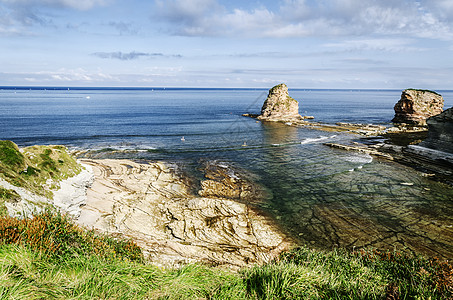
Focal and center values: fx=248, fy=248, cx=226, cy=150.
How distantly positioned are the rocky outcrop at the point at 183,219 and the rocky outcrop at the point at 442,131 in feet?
91.9

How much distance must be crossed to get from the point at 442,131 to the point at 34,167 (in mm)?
45623

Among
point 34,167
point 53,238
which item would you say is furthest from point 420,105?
point 53,238

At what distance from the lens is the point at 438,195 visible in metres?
24.2

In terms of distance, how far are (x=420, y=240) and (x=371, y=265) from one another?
9327mm

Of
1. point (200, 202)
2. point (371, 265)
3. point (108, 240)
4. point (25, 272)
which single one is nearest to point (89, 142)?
point (200, 202)

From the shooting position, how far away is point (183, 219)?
1803 cm

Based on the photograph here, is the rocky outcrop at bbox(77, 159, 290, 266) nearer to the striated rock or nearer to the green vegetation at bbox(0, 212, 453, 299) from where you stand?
the striated rock

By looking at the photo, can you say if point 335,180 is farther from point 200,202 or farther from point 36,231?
point 36,231

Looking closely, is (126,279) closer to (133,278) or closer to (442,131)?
(133,278)

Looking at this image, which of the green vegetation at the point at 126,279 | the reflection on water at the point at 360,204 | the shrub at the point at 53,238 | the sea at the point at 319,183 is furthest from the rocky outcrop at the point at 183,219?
the green vegetation at the point at 126,279

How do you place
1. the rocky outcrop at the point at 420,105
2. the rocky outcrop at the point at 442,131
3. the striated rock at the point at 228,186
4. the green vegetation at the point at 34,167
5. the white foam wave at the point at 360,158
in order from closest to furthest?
the green vegetation at the point at 34,167 < the striated rock at the point at 228,186 < the rocky outcrop at the point at 442,131 < the white foam wave at the point at 360,158 < the rocky outcrop at the point at 420,105

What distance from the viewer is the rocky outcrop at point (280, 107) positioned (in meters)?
90.1

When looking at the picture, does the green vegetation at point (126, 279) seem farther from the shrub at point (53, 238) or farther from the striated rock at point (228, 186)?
the striated rock at point (228, 186)

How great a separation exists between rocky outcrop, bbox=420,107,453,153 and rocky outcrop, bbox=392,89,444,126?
49.5 metres
